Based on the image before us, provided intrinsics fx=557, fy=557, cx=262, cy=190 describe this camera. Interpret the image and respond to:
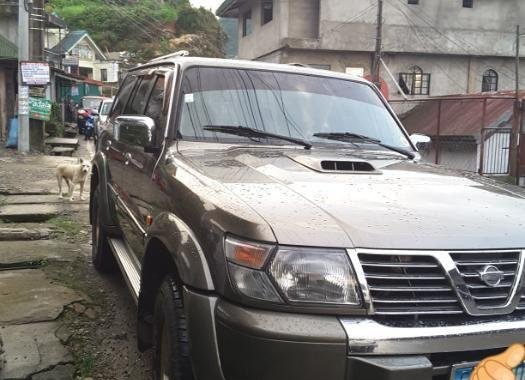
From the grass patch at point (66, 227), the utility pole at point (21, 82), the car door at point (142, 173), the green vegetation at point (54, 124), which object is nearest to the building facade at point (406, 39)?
the green vegetation at point (54, 124)

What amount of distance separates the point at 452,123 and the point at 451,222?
2046 cm

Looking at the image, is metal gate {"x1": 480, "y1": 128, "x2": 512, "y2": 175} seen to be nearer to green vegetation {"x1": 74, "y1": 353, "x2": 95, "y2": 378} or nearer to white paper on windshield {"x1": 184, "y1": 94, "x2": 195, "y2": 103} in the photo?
white paper on windshield {"x1": 184, "y1": 94, "x2": 195, "y2": 103}

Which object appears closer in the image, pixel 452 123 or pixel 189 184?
pixel 189 184

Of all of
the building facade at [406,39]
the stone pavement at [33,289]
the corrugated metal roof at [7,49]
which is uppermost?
the building facade at [406,39]

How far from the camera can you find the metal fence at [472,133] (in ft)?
62.6

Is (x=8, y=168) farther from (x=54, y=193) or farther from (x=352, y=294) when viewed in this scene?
(x=352, y=294)

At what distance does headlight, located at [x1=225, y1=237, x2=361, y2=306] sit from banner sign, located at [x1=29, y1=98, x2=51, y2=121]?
15.3 meters

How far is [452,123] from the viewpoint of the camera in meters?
21.4

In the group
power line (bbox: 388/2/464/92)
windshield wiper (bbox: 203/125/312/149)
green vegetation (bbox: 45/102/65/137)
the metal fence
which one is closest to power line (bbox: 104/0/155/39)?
power line (bbox: 388/2/464/92)

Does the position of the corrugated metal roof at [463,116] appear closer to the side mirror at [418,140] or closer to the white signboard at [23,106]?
the white signboard at [23,106]

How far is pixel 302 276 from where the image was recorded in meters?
1.95

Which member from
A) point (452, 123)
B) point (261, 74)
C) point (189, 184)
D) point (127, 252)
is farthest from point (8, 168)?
point (452, 123)

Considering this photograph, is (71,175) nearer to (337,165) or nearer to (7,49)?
(337,165)

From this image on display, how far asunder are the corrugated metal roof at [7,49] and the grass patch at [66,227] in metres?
13.2
